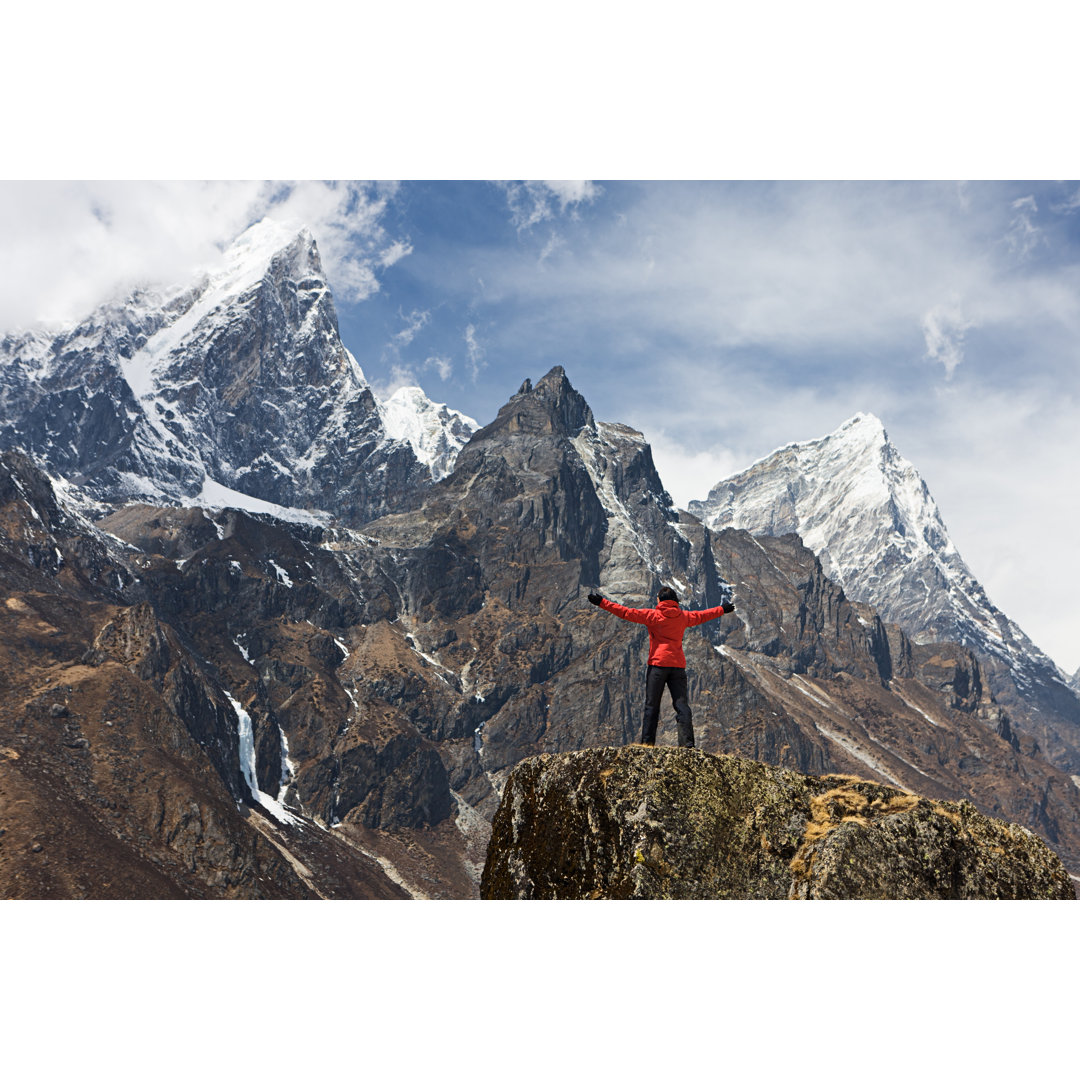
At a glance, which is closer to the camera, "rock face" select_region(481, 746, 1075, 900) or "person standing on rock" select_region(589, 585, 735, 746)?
"rock face" select_region(481, 746, 1075, 900)

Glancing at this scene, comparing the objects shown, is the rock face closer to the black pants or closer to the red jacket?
the black pants

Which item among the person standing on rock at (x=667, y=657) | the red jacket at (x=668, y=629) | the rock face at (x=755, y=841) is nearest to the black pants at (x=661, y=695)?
the person standing on rock at (x=667, y=657)

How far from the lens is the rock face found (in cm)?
1316

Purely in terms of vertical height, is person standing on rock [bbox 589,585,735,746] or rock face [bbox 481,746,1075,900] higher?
person standing on rock [bbox 589,585,735,746]

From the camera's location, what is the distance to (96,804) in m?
169

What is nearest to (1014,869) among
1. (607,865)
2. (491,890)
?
(607,865)

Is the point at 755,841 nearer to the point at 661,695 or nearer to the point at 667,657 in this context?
the point at 661,695

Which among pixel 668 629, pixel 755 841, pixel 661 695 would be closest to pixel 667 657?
pixel 668 629

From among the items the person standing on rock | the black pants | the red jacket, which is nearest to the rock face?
the black pants

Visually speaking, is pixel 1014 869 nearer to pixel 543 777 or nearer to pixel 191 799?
pixel 543 777

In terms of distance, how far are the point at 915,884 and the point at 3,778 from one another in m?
173

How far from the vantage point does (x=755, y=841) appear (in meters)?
13.7

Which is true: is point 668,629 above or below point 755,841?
above

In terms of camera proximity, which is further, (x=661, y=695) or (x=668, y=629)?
(x=668, y=629)
